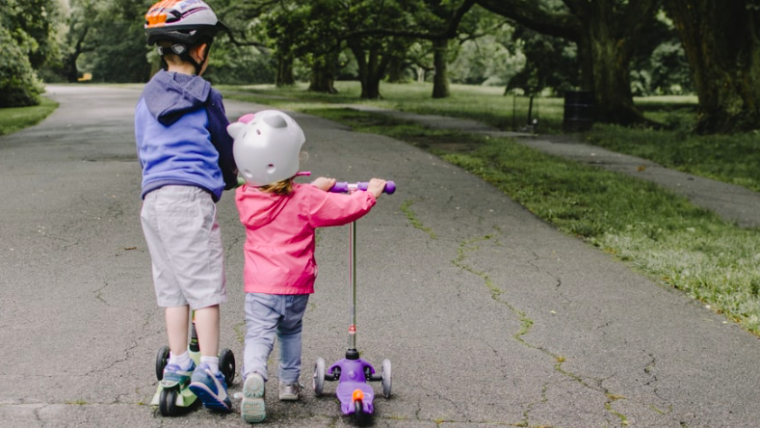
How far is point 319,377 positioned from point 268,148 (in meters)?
1.05

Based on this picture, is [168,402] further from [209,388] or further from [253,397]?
[253,397]

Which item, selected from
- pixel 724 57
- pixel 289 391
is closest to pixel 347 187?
pixel 289 391

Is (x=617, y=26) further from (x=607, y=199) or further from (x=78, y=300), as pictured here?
(x=78, y=300)

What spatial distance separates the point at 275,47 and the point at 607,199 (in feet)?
63.9

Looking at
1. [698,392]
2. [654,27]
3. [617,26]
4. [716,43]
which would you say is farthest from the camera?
[654,27]

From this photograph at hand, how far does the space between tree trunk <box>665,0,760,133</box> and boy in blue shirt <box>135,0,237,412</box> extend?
50.1 ft

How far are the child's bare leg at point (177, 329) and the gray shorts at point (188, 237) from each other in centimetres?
8

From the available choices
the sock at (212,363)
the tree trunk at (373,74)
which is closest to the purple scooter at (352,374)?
the sock at (212,363)

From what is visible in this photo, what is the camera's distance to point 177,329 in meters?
3.55

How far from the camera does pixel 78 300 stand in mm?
5266

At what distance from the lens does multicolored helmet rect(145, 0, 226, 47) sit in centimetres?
347

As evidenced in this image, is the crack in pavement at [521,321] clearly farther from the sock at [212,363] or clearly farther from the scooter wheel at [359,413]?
the sock at [212,363]

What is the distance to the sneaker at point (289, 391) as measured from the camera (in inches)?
145

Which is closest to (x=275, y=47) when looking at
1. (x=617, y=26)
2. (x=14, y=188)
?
(x=617, y=26)
